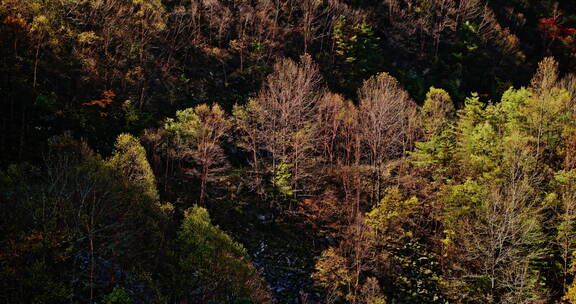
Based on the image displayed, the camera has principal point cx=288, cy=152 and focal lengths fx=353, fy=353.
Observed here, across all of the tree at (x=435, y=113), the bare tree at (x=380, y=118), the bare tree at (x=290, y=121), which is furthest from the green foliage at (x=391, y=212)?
the bare tree at (x=290, y=121)

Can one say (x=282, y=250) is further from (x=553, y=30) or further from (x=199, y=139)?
(x=553, y=30)

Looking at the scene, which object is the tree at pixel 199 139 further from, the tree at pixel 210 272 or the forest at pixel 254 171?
the tree at pixel 210 272

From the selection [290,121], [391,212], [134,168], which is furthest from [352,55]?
[134,168]

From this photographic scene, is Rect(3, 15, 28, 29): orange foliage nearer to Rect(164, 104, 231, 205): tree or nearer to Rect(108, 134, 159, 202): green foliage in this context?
Rect(164, 104, 231, 205): tree

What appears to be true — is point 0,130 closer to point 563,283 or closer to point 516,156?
point 516,156

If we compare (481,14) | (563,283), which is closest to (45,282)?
(563,283)

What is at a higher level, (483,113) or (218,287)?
(483,113)

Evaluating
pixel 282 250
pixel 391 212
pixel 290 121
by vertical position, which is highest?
pixel 290 121

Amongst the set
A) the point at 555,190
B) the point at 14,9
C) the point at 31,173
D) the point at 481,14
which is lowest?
the point at 31,173

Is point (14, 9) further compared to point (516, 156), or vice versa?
point (14, 9)
